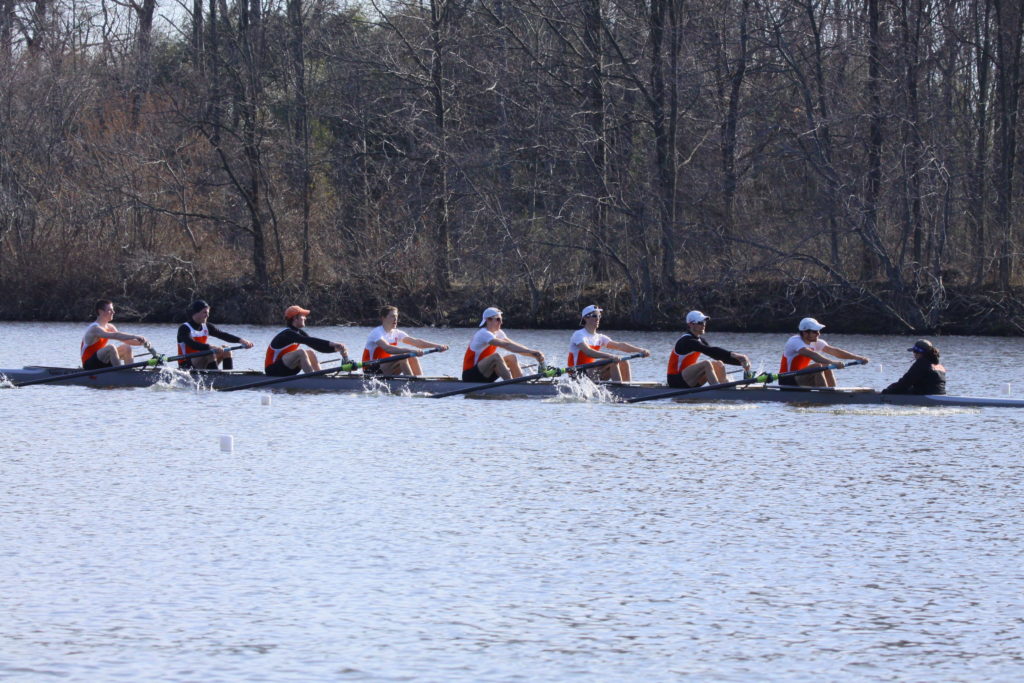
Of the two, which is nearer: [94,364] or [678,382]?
[678,382]

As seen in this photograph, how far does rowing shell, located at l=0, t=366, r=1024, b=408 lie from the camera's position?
1695 centimetres

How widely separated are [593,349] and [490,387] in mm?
1394

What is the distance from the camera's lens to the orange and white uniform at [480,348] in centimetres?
1878

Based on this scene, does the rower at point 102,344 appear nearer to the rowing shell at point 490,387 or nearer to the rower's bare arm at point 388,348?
the rowing shell at point 490,387

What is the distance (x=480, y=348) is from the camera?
62.0ft

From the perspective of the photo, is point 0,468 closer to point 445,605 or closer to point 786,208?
point 445,605

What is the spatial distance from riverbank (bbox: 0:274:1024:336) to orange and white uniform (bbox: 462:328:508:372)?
45.9ft

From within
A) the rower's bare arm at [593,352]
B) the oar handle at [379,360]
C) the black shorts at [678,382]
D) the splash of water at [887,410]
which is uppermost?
the rower's bare arm at [593,352]

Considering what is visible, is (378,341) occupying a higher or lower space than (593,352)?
higher

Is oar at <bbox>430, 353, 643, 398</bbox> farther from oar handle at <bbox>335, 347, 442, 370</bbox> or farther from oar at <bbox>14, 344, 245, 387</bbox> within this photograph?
oar at <bbox>14, 344, 245, 387</bbox>

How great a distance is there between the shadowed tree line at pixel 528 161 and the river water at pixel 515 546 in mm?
15418

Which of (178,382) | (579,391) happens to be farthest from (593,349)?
(178,382)

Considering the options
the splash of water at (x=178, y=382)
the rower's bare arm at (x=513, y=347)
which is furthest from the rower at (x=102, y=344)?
the rower's bare arm at (x=513, y=347)

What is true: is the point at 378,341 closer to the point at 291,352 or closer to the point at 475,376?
the point at 291,352
